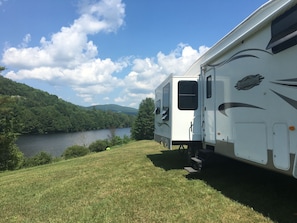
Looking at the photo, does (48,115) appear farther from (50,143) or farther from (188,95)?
(188,95)

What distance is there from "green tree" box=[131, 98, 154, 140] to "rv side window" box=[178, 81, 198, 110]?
3917 centimetres

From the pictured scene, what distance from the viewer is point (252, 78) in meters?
5.39

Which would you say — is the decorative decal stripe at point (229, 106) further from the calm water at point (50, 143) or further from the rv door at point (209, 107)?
the calm water at point (50, 143)

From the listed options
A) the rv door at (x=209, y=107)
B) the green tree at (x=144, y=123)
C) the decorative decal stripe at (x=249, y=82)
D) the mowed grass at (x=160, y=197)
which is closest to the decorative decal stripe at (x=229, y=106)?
the decorative decal stripe at (x=249, y=82)

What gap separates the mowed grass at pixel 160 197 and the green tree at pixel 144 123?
129 feet

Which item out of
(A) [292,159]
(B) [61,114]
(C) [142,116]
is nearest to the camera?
(A) [292,159]

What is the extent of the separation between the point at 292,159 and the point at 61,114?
11132 cm

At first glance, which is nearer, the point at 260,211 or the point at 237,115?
the point at 260,211

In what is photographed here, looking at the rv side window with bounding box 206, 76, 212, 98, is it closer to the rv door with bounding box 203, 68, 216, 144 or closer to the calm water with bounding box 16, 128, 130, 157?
the rv door with bounding box 203, 68, 216, 144

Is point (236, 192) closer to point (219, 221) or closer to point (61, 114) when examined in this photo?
point (219, 221)

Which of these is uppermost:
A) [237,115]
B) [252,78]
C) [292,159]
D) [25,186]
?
[252,78]

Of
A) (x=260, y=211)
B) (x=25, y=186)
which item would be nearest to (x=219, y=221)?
(x=260, y=211)

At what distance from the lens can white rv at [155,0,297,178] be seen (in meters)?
4.32

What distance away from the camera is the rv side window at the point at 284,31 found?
4.18m
